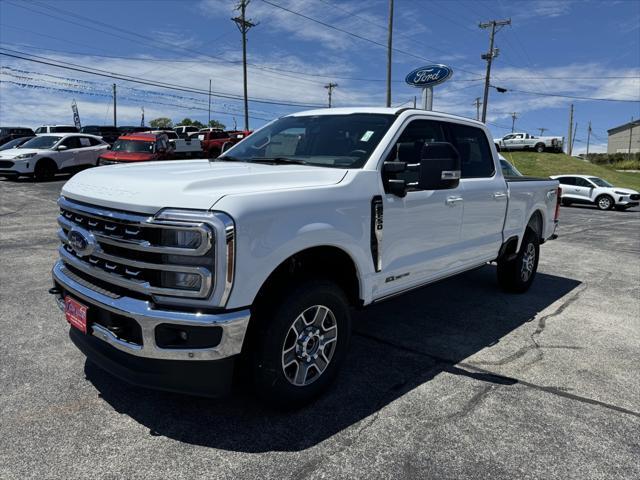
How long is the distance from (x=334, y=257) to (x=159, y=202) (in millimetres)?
1209

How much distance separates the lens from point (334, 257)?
10.7 feet

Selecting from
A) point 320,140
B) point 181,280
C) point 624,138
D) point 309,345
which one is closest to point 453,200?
point 320,140

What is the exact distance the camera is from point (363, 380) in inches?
141

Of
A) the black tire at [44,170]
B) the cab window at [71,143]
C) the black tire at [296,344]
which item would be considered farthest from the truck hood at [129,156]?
the black tire at [296,344]

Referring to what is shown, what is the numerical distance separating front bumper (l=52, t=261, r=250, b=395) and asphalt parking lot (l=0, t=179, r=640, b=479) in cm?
40

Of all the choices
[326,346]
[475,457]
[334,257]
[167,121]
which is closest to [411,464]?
[475,457]

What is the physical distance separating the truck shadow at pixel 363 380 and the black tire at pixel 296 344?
183 millimetres

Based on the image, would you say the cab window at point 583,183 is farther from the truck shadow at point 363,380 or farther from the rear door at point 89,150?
the rear door at point 89,150

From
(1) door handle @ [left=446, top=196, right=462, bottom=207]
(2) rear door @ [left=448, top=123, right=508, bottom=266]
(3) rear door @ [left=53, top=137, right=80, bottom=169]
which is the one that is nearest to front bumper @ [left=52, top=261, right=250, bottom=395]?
(1) door handle @ [left=446, top=196, right=462, bottom=207]

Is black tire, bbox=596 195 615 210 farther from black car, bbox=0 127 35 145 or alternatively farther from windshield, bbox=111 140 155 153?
black car, bbox=0 127 35 145

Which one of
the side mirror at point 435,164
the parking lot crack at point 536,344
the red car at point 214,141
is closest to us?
the side mirror at point 435,164

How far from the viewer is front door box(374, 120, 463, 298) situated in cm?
357

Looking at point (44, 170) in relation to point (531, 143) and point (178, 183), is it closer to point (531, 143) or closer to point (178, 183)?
point (178, 183)

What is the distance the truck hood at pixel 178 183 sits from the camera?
2561mm
